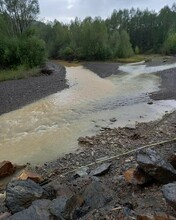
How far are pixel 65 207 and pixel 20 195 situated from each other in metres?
1.28

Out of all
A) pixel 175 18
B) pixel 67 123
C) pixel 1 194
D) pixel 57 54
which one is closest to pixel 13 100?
pixel 67 123

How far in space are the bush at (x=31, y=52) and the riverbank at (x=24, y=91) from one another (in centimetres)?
755

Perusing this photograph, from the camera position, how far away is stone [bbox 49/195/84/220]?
5054mm

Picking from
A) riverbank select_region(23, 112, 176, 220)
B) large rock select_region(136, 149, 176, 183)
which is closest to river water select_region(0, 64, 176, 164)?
riverbank select_region(23, 112, 176, 220)

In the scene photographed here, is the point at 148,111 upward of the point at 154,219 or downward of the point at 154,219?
downward

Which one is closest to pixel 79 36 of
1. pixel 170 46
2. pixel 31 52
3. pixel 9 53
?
pixel 170 46

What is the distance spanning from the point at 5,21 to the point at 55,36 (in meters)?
38.2

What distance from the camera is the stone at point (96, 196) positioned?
215 inches

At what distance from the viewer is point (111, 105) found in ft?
62.0

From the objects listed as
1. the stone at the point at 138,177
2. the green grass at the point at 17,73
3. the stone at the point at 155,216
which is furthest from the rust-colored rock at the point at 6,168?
the green grass at the point at 17,73

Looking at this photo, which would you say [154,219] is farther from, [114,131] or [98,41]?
[98,41]

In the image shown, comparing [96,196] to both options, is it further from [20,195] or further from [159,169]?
[20,195]

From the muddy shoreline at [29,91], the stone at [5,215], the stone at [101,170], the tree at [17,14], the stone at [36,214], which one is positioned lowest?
the muddy shoreline at [29,91]

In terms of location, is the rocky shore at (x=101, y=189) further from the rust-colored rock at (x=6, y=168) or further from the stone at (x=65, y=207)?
the rust-colored rock at (x=6, y=168)
